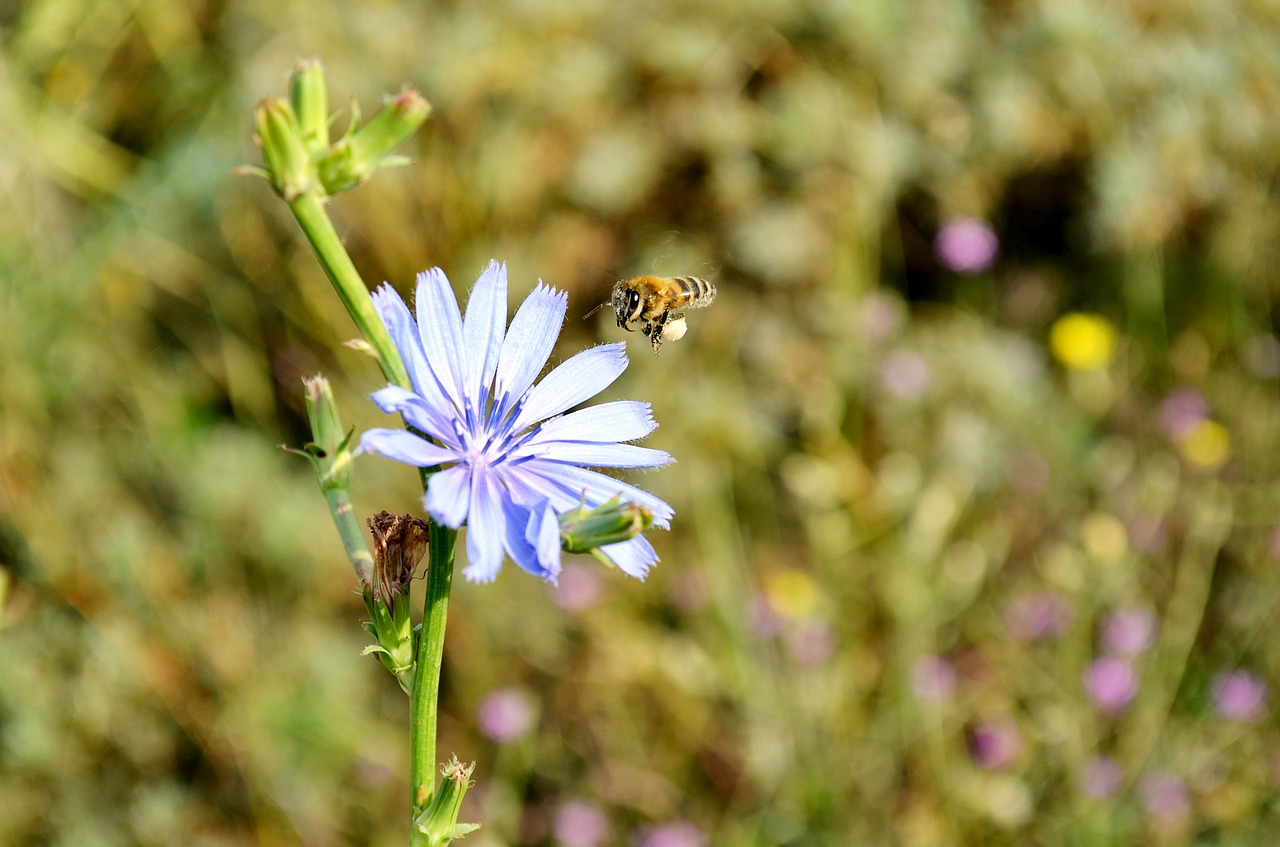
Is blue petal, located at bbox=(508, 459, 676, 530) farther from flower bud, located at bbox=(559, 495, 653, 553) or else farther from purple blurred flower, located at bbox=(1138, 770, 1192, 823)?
purple blurred flower, located at bbox=(1138, 770, 1192, 823)

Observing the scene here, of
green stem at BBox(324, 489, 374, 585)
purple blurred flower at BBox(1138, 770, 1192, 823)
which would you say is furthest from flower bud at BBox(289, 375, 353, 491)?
purple blurred flower at BBox(1138, 770, 1192, 823)

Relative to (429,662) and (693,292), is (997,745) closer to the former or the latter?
(693,292)

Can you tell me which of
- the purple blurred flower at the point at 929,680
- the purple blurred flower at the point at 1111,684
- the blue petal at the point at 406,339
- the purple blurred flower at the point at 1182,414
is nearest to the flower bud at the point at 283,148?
the blue petal at the point at 406,339

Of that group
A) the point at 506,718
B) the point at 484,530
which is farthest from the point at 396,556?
the point at 506,718

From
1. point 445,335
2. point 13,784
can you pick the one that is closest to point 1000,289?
point 445,335

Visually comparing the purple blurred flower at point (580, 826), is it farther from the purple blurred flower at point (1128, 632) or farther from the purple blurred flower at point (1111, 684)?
the purple blurred flower at point (1128, 632)
